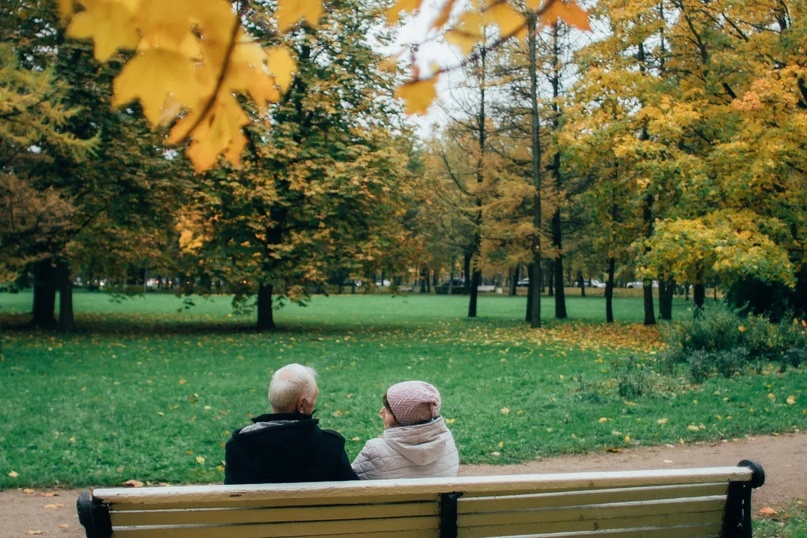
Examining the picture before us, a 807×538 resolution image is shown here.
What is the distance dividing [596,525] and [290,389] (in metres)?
1.41

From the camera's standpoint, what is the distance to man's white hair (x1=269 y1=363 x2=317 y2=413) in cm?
331

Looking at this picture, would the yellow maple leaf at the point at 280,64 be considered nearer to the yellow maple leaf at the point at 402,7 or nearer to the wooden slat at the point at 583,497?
the yellow maple leaf at the point at 402,7

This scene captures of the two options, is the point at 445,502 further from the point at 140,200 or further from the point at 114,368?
the point at 140,200

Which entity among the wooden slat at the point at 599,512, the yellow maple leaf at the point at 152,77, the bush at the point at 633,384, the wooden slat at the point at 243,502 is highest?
the yellow maple leaf at the point at 152,77

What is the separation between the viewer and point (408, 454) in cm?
359

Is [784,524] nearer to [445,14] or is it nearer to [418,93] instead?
[418,93]

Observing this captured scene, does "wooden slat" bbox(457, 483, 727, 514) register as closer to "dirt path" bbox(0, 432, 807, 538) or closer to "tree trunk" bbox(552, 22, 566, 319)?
"dirt path" bbox(0, 432, 807, 538)

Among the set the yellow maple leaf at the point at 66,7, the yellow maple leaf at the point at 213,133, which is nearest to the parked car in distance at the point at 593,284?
the yellow maple leaf at the point at 213,133

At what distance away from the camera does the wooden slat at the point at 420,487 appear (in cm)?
270

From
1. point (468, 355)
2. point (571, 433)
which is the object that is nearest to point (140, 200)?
point (468, 355)

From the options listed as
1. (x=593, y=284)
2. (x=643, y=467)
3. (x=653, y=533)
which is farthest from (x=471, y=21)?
(x=593, y=284)

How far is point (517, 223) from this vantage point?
27.8m

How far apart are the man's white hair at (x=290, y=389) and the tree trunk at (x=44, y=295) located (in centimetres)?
2161

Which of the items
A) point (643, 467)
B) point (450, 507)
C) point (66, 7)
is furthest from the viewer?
point (643, 467)
